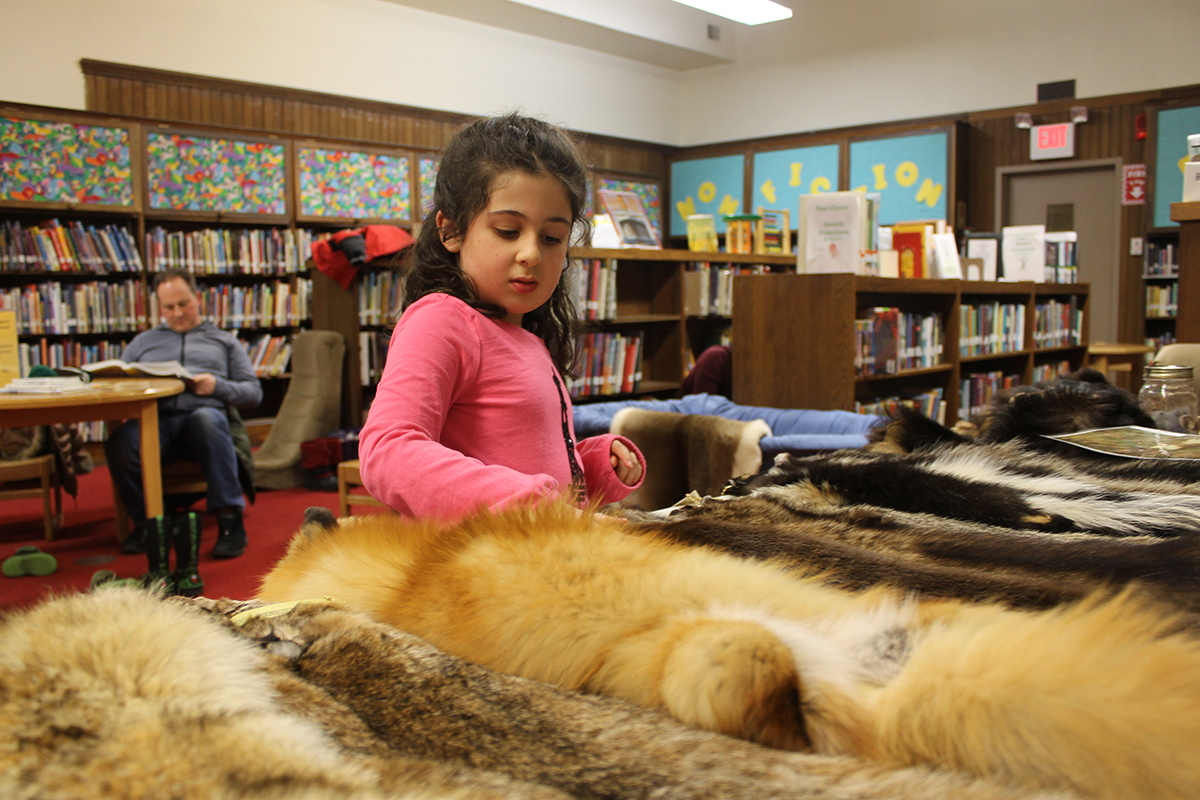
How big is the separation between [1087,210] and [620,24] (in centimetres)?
488

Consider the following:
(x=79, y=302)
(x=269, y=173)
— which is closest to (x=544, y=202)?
(x=79, y=302)

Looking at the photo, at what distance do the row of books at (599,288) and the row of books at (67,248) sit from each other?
372 cm

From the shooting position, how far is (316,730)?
1.36 feet

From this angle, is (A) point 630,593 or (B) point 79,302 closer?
(A) point 630,593

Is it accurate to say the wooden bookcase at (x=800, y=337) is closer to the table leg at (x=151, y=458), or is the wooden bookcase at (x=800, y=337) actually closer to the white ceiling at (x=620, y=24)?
the table leg at (x=151, y=458)

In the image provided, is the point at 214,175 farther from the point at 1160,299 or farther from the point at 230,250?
the point at 1160,299

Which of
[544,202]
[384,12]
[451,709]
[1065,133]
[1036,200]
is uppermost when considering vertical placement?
[384,12]

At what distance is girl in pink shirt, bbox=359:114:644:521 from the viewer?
40.8 inches

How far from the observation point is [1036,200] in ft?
27.4

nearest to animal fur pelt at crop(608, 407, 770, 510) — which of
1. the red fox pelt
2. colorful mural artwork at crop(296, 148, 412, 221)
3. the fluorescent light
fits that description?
the red fox pelt

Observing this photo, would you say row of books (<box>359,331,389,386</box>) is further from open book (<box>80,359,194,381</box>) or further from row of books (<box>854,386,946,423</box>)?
row of books (<box>854,386,946,423</box>)

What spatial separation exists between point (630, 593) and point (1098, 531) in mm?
511

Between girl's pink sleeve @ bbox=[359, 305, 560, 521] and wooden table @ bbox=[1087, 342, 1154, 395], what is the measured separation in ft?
19.3

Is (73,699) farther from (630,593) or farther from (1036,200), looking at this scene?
(1036,200)
